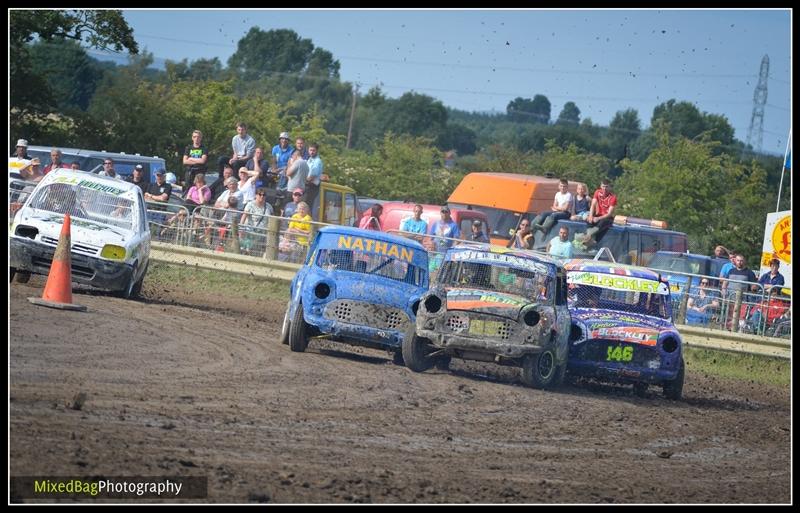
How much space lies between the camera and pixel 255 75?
137 meters

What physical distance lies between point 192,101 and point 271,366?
2783 centimetres

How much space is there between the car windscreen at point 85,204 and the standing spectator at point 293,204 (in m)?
5.50

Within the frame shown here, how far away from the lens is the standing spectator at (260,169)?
2525 centimetres

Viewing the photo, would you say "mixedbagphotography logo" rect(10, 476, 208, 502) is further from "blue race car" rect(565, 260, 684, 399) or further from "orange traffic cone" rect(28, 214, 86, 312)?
"blue race car" rect(565, 260, 684, 399)

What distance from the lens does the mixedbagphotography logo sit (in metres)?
7.73

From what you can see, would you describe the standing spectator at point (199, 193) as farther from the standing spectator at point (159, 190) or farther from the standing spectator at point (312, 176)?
the standing spectator at point (312, 176)

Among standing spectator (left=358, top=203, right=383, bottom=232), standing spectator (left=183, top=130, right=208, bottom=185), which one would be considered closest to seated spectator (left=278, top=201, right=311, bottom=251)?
standing spectator (left=358, top=203, right=383, bottom=232)

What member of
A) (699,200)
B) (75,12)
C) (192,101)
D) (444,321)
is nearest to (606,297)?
(444,321)

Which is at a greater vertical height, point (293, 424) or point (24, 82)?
point (24, 82)

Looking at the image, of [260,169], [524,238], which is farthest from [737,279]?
[260,169]

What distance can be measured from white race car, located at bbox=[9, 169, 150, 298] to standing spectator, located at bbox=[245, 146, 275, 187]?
19.5 ft

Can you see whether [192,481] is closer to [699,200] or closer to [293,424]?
[293,424]

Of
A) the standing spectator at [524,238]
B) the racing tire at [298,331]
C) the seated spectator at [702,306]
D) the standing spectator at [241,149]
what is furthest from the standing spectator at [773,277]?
the racing tire at [298,331]

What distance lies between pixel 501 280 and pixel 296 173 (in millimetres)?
9460
